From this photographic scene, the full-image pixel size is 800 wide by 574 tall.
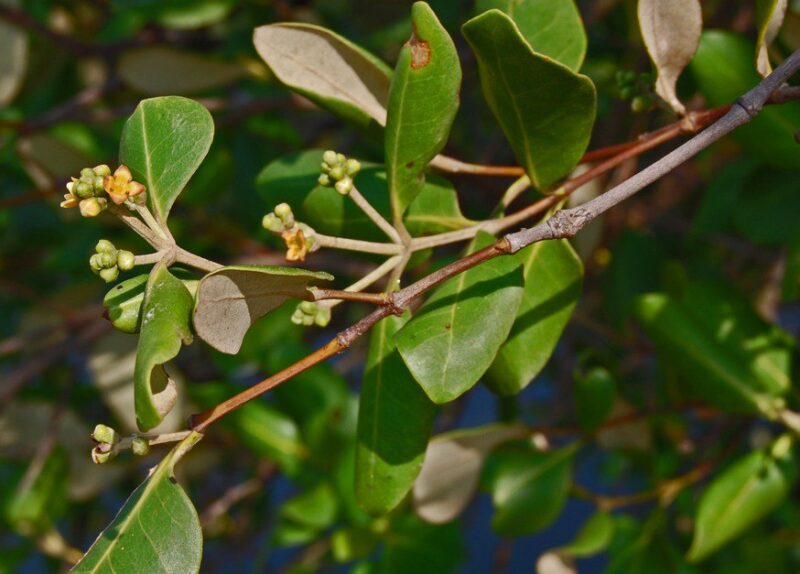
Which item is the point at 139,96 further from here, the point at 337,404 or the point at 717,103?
the point at 717,103

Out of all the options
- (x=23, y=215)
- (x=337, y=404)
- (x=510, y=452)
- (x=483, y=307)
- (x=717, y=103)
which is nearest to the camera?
(x=483, y=307)

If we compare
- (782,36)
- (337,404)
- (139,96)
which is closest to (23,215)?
(139,96)

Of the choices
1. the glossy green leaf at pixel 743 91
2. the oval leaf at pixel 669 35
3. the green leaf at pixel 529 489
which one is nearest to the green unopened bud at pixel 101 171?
the oval leaf at pixel 669 35

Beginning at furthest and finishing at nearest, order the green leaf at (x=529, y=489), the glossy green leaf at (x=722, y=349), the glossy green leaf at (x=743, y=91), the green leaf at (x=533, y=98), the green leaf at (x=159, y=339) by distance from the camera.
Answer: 1. the green leaf at (x=529, y=489)
2. the glossy green leaf at (x=722, y=349)
3. the glossy green leaf at (x=743, y=91)
4. the green leaf at (x=533, y=98)
5. the green leaf at (x=159, y=339)

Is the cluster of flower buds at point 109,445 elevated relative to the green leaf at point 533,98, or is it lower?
lower

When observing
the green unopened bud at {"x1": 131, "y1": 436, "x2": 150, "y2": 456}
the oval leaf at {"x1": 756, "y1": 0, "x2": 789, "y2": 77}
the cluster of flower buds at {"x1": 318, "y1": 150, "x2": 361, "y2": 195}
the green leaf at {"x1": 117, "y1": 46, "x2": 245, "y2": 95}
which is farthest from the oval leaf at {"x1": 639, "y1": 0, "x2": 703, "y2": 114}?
the green leaf at {"x1": 117, "y1": 46, "x2": 245, "y2": 95}

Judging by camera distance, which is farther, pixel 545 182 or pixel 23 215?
pixel 23 215

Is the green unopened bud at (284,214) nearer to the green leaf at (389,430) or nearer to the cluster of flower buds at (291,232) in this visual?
the cluster of flower buds at (291,232)
